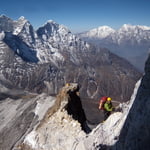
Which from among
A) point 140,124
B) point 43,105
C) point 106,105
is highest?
point 140,124

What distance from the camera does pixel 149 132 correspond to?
13281mm

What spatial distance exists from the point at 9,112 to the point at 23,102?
695cm

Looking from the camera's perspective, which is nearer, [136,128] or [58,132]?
[136,128]

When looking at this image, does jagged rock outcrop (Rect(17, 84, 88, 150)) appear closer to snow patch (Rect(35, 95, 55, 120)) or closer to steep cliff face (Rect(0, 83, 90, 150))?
steep cliff face (Rect(0, 83, 90, 150))

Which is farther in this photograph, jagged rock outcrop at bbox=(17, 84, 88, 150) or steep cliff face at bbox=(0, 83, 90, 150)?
steep cliff face at bbox=(0, 83, 90, 150)

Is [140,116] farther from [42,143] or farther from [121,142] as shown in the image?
[42,143]

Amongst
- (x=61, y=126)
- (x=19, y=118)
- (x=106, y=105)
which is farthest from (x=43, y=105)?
(x=106, y=105)

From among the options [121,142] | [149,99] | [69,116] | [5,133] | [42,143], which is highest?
[149,99]

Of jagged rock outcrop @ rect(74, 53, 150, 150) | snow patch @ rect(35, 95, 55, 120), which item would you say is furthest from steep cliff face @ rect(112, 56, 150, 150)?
snow patch @ rect(35, 95, 55, 120)

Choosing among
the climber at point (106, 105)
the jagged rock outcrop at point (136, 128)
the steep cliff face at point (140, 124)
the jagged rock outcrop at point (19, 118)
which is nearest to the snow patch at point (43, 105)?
the jagged rock outcrop at point (19, 118)

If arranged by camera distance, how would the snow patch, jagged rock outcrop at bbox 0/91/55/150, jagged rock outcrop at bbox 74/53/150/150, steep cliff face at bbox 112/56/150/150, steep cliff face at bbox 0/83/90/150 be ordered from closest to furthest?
steep cliff face at bbox 112/56/150/150
jagged rock outcrop at bbox 74/53/150/150
steep cliff face at bbox 0/83/90/150
jagged rock outcrop at bbox 0/91/55/150
the snow patch

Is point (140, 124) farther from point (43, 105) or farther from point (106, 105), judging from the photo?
point (43, 105)

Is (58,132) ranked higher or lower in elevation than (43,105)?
higher

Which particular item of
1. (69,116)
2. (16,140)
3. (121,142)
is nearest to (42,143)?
(69,116)
